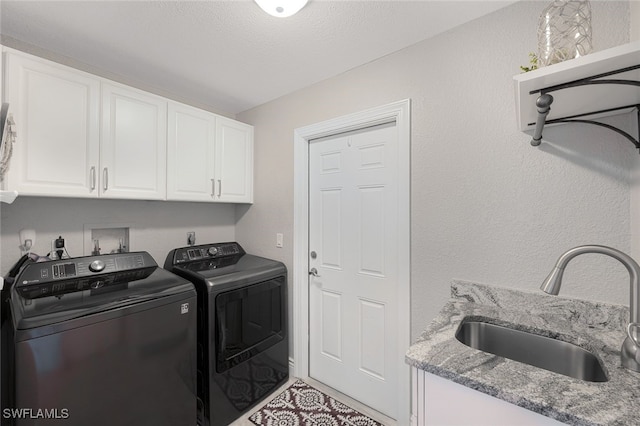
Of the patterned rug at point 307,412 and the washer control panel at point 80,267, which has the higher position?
the washer control panel at point 80,267

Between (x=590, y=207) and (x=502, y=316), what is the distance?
1.97ft

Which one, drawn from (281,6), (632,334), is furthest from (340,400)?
(281,6)

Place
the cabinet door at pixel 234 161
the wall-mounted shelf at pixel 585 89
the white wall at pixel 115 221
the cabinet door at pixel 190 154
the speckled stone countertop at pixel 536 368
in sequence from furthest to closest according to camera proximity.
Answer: the cabinet door at pixel 234 161 → the cabinet door at pixel 190 154 → the white wall at pixel 115 221 → the wall-mounted shelf at pixel 585 89 → the speckled stone countertop at pixel 536 368

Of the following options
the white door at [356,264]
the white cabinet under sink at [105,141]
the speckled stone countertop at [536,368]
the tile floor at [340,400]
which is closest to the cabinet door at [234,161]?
the white cabinet under sink at [105,141]

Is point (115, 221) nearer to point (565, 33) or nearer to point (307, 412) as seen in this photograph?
point (307, 412)

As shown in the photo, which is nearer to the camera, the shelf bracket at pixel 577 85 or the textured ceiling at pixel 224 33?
the shelf bracket at pixel 577 85

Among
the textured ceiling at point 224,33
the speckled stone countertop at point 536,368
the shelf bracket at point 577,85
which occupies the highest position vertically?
the textured ceiling at point 224,33

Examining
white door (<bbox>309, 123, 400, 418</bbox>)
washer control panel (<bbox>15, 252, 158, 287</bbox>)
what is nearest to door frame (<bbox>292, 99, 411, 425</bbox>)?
white door (<bbox>309, 123, 400, 418</bbox>)

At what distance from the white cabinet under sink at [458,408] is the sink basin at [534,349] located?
0.33 meters

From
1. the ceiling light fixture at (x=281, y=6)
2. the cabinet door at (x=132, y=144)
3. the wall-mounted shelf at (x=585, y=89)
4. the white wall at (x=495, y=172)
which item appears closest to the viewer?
the wall-mounted shelf at (x=585, y=89)

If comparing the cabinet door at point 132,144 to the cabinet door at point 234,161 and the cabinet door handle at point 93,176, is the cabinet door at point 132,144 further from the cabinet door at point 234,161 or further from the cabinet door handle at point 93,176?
the cabinet door at point 234,161

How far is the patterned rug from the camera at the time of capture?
181 centimetres

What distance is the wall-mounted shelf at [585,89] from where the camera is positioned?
78cm

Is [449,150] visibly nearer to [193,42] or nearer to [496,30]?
[496,30]
